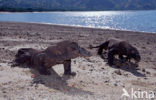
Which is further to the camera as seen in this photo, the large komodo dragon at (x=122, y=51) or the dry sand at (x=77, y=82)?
the large komodo dragon at (x=122, y=51)

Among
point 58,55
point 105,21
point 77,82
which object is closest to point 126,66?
point 77,82

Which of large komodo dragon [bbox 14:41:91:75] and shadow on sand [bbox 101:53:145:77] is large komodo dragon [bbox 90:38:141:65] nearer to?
shadow on sand [bbox 101:53:145:77]

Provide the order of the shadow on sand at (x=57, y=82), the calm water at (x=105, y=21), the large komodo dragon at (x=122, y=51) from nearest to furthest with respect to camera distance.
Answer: the shadow on sand at (x=57, y=82)
the large komodo dragon at (x=122, y=51)
the calm water at (x=105, y=21)

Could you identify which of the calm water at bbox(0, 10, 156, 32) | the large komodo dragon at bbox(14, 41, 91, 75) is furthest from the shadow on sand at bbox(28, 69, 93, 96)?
the calm water at bbox(0, 10, 156, 32)

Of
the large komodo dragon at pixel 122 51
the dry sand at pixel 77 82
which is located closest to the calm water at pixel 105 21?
the large komodo dragon at pixel 122 51

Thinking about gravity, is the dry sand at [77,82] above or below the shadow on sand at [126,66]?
above

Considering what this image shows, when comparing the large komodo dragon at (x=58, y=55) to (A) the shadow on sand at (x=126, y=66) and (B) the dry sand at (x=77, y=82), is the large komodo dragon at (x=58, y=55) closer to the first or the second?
(B) the dry sand at (x=77, y=82)

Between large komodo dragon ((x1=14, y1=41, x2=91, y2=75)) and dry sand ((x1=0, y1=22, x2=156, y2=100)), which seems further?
large komodo dragon ((x1=14, y1=41, x2=91, y2=75))

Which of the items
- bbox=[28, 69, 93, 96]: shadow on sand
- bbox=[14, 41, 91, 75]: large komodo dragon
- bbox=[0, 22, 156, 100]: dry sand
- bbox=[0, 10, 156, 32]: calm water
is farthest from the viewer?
bbox=[0, 10, 156, 32]: calm water

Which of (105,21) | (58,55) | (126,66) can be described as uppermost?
(58,55)

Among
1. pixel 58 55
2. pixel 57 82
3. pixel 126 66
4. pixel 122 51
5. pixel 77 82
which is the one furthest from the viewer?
pixel 122 51

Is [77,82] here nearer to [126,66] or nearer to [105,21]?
[126,66]

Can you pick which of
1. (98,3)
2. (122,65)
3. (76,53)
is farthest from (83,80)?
(98,3)

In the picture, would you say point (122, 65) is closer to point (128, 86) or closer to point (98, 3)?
point (128, 86)
